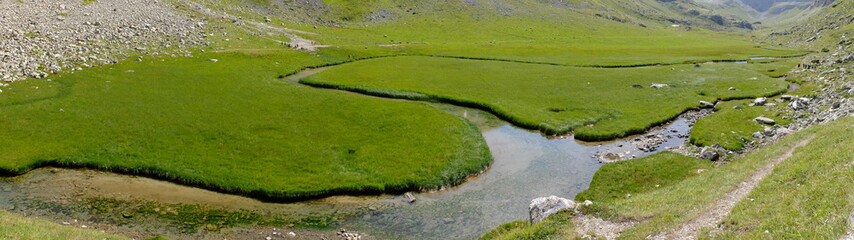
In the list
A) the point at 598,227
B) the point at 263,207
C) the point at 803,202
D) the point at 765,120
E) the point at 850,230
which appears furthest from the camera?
the point at 765,120

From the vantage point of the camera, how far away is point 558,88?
61.4 meters

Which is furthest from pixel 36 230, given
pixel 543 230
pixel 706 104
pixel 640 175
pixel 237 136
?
pixel 706 104

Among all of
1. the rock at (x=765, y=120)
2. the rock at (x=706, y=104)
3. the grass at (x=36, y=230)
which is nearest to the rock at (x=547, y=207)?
the grass at (x=36, y=230)

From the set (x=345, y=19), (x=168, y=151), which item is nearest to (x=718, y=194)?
(x=168, y=151)

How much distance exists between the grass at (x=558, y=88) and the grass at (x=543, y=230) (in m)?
21.0

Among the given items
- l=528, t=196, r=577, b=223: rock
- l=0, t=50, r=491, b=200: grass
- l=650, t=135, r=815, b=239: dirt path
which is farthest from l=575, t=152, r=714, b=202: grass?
l=0, t=50, r=491, b=200: grass

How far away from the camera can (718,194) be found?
21.2 meters

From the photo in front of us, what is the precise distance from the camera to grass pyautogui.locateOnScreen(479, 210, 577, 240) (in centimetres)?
1948

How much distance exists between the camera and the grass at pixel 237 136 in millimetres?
29391

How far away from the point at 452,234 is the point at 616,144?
2215 cm

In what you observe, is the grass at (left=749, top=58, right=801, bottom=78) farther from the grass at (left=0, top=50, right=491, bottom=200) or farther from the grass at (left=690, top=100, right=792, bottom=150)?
the grass at (left=0, top=50, right=491, bottom=200)

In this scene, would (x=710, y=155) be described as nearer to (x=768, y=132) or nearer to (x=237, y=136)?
(x=768, y=132)

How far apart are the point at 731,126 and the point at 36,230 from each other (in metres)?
51.4

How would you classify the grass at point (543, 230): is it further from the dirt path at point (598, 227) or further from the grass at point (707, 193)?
the grass at point (707, 193)
